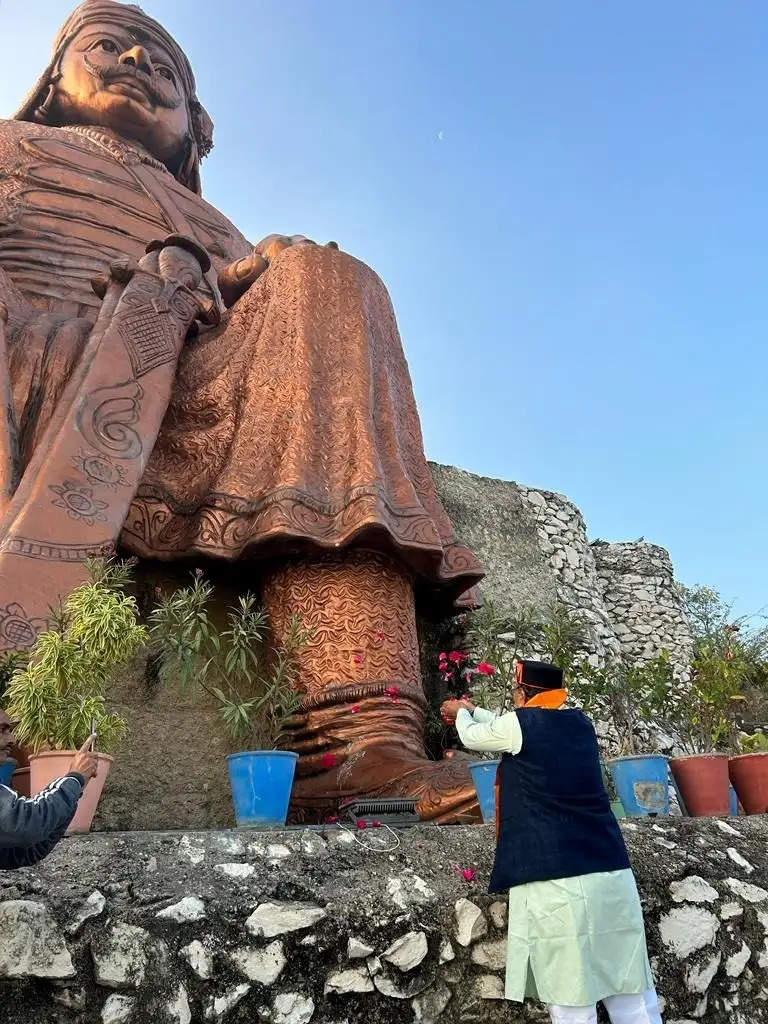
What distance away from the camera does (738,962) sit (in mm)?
1986

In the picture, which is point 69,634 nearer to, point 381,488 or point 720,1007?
point 381,488

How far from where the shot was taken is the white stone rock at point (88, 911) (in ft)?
4.85

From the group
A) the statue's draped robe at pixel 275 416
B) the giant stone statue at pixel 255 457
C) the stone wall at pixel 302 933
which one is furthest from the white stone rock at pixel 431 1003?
the statue's draped robe at pixel 275 416

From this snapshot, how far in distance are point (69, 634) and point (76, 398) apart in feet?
4.83

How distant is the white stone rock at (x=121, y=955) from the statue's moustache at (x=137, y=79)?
5755 mm

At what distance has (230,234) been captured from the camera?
5.63 meters

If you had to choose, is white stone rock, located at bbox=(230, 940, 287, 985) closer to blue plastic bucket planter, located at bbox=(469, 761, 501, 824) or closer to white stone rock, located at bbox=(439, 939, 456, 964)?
white stone rock, located at bbox=(439, 939, 456, 964)

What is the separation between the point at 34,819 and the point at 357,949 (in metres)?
0.65

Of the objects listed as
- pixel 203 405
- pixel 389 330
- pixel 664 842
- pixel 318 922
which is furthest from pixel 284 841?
pixel 389 330

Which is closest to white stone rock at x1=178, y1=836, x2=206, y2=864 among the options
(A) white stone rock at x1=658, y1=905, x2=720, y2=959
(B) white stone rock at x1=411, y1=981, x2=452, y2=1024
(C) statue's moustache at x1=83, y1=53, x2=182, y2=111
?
(B) white stone rock at x1=411, y1=981, x2=452, y2=1024

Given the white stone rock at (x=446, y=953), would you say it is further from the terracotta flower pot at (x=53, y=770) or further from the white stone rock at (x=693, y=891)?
the terracotta flower pot at (x=53, y=770)

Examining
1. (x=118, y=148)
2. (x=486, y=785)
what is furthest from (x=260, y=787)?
(x=118, y=148)

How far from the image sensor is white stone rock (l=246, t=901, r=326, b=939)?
1.58 m

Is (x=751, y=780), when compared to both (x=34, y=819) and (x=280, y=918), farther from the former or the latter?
(x=34, y=819)
